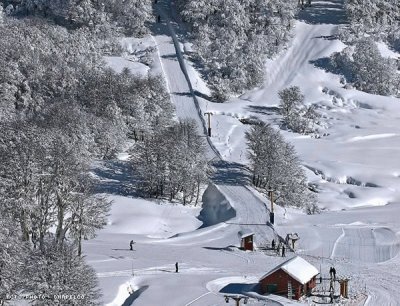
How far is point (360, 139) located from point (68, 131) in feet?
109

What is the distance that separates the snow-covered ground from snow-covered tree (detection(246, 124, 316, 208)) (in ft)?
7.33

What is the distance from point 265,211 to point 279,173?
21.5 feet

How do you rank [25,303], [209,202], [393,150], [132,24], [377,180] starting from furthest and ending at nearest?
1. [132,24]
2. [393,150]
3. [377,180]
4. [209,202]
5. [25,303]

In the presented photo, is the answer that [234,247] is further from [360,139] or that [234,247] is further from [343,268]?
[360,139]

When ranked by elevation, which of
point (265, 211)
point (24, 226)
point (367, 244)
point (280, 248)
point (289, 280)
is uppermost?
point (289, 280)

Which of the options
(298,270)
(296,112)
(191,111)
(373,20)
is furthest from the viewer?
(373,20)

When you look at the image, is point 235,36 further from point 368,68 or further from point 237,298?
point 237,298

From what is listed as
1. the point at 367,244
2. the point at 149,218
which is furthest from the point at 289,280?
the point at 149,218

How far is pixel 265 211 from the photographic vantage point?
69562 millimetres

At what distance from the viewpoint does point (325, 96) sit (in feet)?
341

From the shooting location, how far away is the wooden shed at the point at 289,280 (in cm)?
5156

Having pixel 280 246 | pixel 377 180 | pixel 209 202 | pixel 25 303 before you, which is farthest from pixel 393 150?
pixel 25 303

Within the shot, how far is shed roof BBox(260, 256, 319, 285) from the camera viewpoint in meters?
51.5

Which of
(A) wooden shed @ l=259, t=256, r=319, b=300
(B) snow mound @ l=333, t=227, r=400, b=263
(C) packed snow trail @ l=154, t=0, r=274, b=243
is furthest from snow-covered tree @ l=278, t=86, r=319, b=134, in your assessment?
(A) wooden shed @ l=259, t=256, r=319, b=300
